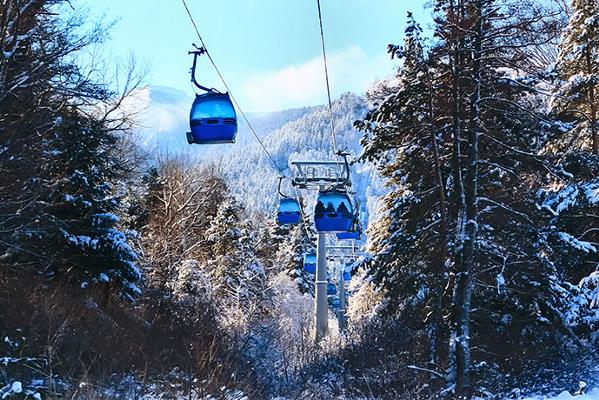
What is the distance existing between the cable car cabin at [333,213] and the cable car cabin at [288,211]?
5.60 m

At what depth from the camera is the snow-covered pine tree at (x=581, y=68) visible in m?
13.8

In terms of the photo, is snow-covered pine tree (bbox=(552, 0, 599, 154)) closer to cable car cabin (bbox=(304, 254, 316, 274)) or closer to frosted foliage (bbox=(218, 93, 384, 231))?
cable car cabin (bbox=(304, 254, 316, 274))

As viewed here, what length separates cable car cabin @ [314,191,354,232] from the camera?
42.9 ft

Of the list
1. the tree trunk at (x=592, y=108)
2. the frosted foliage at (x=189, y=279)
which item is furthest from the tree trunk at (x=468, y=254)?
the frosted foliage at (x=189, y=279)

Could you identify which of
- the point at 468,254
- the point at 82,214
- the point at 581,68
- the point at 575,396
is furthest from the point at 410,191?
the point at 82,214

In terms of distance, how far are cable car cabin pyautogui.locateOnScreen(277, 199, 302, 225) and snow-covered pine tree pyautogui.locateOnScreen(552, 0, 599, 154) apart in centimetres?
878

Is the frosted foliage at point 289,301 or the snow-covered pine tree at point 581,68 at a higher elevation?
the snow-covered pine tree at point 581,68

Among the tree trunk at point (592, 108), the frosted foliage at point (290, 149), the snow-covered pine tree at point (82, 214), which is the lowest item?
the snow-covered pine tree at point (82, 214)

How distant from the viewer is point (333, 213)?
514 inches

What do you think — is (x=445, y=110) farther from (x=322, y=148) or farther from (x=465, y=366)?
(x=322, y=148)

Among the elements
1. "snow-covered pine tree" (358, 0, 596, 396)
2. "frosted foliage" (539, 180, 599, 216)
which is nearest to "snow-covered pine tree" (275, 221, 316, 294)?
"snow-covered pine tree" (358, 0, 596, 396)

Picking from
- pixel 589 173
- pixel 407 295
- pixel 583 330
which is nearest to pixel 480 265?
pixel 407 295

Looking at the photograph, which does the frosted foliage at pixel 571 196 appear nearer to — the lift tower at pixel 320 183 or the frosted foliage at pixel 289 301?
the lift tower at pixel 320 183

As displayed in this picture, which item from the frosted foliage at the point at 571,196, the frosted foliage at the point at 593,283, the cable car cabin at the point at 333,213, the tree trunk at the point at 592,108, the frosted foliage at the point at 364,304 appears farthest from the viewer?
the frosted foliage at the point at 364,304
